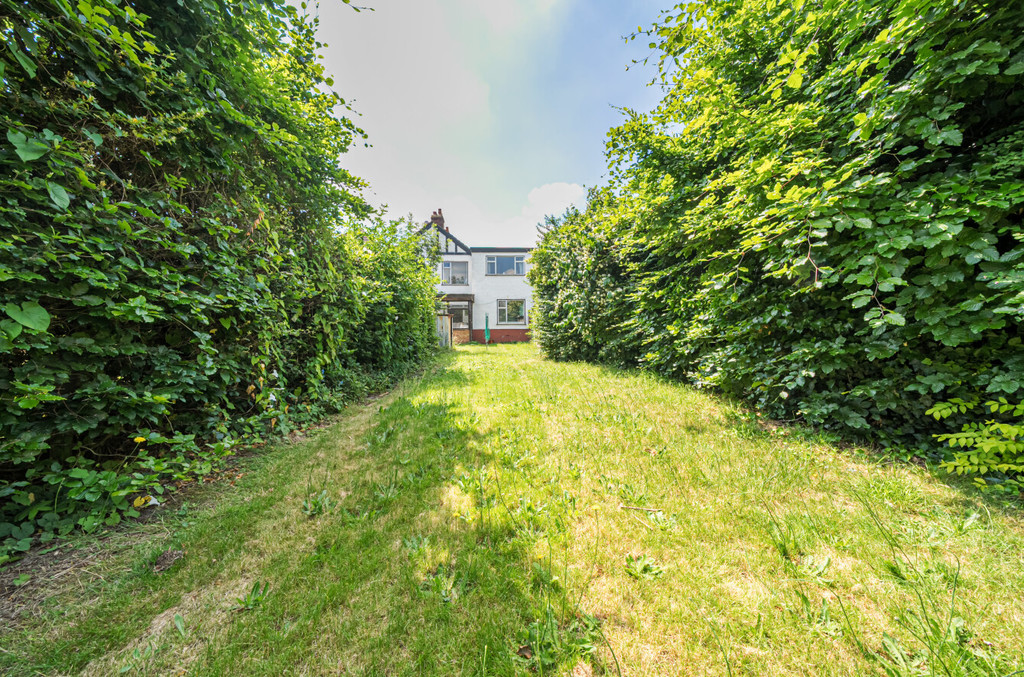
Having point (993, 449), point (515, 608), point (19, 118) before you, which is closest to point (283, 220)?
point (19, 118)

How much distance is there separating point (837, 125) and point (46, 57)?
6.64 meters

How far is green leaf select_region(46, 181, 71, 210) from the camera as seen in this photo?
6.14ft

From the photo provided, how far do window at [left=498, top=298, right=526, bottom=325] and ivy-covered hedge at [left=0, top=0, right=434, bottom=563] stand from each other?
17.5 m

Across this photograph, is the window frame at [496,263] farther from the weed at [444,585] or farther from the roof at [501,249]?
the weed at [444,585]

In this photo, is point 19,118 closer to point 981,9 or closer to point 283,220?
point 283,220

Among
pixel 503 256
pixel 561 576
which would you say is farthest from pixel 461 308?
pixel 561 576

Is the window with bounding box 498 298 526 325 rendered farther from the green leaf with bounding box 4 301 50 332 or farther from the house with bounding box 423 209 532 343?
the green leaf with bounding box 4 301 50 332

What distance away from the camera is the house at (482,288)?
21469mm

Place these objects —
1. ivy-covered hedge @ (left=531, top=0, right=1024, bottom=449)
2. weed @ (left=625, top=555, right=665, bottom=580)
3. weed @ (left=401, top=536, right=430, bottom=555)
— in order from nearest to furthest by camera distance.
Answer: weed @ (left=625, top=555, right=665, bottom=580)
weed @ (left=401, top=536, right=430, bottom=555)
ivy-covered hedge @ (left=531, top=0, right=1024, bottom=449)

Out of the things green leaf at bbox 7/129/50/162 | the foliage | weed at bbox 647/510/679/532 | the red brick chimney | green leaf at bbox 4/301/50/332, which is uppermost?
the red brick chimney

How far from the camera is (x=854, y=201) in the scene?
112 inches

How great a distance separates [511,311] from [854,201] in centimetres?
1951

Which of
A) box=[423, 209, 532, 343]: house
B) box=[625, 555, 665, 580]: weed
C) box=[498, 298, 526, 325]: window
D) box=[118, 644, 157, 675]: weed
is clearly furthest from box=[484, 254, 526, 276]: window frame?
box=[118, 644, 157, 675]: weed

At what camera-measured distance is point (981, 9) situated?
2.36 meters
